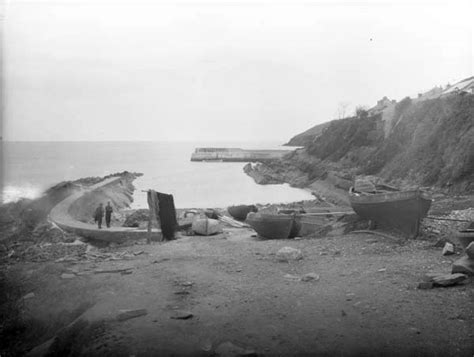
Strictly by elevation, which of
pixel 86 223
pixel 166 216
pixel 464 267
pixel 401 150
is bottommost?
pixel 86 223

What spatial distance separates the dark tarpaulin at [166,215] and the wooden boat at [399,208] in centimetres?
649

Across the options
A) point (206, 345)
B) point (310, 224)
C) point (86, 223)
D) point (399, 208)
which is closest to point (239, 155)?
point (86, 223)

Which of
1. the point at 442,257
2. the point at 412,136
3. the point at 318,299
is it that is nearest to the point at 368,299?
the point at 318,299

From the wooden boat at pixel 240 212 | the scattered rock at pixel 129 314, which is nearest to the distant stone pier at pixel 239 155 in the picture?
the wooden boat at pixel 240 212

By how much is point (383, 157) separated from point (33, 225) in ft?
93.2

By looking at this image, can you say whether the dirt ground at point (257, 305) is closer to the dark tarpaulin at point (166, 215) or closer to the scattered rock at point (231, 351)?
the scattered rock at point (231, 351)

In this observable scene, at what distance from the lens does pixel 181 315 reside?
6.19 meters

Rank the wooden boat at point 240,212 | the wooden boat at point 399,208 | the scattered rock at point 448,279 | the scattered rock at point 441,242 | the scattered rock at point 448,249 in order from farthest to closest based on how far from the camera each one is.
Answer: the wooden boat at point 240,212 < the wooden boat at point 399,208 < the scattered rock at point 441,242 < the scattered rock at point 448,249 < the scattered rock at point 448,279

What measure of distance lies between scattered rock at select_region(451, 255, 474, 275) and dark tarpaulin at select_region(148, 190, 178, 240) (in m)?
9.76

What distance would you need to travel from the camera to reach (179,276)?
28.0ft

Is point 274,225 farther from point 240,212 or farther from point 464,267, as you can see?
point 240,212

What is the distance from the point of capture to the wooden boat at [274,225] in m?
14.0

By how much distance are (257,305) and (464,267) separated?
3433 millimetres

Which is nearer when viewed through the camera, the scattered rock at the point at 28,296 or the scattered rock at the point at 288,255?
the scattered rock at the point at 28,296
